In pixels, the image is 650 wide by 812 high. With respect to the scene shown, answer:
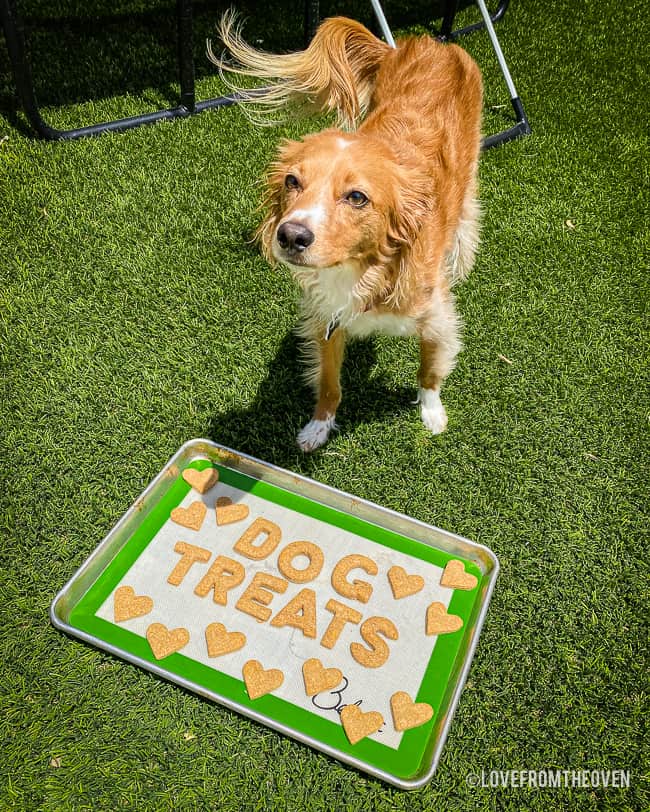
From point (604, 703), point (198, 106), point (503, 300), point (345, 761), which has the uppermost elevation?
point (198, 106)

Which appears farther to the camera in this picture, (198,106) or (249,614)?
(198,106)

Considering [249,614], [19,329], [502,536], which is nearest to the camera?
[249,614]

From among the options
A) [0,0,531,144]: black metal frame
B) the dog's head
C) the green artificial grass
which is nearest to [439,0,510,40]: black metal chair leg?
the green artificial grass

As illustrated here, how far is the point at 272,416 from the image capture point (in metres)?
3.39

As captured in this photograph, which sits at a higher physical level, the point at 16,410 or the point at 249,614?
the point at 16,410

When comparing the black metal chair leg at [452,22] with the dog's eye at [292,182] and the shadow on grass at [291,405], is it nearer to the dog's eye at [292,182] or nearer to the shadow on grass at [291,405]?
the shadow on grass at [291,405]

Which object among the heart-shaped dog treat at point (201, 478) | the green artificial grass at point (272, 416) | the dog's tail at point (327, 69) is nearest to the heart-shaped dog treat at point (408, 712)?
the green artificial grass at point (272, 416)

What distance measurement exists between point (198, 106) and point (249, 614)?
4222 millimetres

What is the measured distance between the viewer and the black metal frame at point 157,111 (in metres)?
4.23

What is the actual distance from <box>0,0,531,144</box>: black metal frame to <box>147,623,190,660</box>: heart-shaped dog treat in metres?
3.28

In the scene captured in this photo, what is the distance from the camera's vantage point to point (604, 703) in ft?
8.34

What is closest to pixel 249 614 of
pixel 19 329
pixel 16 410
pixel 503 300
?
pixel 16 410

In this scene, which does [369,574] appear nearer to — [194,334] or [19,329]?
[194,334]

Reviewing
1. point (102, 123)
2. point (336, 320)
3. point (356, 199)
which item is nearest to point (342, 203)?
point (356, 199)
